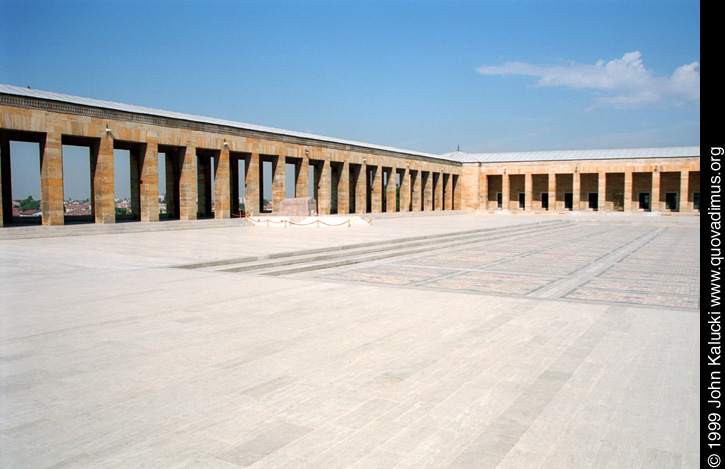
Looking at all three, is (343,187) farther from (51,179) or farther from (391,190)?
(51,179)

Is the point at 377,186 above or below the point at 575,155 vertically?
below

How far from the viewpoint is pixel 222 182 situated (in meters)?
27.6

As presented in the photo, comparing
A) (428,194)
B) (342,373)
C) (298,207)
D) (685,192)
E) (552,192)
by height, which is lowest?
(342,373)

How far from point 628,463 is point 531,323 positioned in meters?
3.40

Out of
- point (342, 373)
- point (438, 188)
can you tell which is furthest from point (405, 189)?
point (342, 373)

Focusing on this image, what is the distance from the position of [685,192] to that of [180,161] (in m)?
40.2

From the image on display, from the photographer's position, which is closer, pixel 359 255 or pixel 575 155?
pixel 359 255

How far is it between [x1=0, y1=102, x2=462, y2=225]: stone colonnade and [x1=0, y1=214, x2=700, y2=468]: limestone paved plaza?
12918 mm

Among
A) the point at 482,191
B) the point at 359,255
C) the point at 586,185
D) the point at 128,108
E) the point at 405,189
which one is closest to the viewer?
the point at 359,255

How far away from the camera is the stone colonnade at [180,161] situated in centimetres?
2025

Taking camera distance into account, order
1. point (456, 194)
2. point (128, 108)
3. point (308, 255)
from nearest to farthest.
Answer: point (308, 255) < point (128, 108) < point (456, 194)

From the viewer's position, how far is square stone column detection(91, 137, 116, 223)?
22125 millimetres

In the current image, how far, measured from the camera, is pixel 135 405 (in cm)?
364
